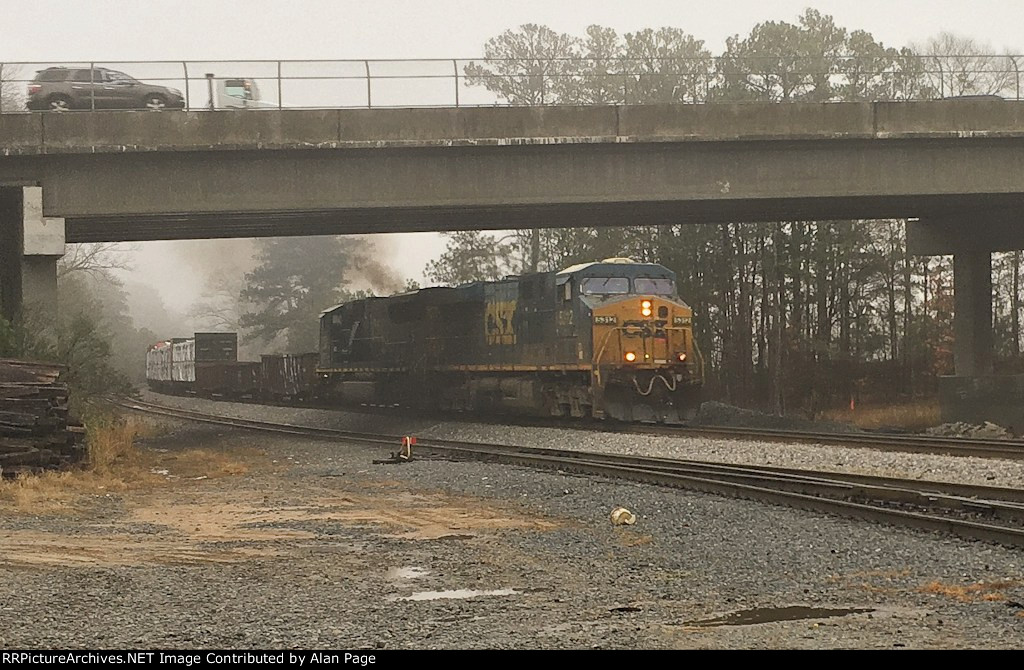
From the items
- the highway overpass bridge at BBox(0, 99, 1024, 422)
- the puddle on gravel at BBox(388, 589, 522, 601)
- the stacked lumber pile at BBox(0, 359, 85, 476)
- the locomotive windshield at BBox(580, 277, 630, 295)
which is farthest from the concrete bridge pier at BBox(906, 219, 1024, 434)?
the puddle on gravel at BBox(388, 589, 522, 601)

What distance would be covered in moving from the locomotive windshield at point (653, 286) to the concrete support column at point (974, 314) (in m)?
10.3

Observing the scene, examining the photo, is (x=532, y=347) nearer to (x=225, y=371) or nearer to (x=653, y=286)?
(x=653, y=286)

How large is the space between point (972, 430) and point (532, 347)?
1063 centimetres

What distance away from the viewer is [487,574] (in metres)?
10.2

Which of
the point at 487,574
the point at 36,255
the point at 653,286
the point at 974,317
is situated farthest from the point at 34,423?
the point at 974,317

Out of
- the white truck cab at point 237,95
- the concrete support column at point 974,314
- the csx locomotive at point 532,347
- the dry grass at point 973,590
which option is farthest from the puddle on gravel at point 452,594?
the concrete support column at point 974,314

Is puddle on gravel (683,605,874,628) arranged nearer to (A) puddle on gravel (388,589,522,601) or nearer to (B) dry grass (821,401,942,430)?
(A) puddle on gravel (388,589,522,601)

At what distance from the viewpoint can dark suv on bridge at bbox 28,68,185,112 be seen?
26703mm

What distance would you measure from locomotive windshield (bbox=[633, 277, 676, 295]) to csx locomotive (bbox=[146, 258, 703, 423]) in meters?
0.03

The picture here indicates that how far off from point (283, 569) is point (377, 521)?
3379 millimetres

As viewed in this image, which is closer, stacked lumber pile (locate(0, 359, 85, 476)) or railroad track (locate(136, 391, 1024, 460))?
stacked lumber pile (locate(0, 359, 85, 476))

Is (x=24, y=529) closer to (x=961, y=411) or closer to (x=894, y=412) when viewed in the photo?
(x=961, y=411)

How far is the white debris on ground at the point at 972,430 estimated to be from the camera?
29656 millimetres

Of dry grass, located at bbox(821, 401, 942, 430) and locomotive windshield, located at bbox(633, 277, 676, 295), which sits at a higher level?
locomotive windshield, located at bbox(633, 277, 676, 295)
